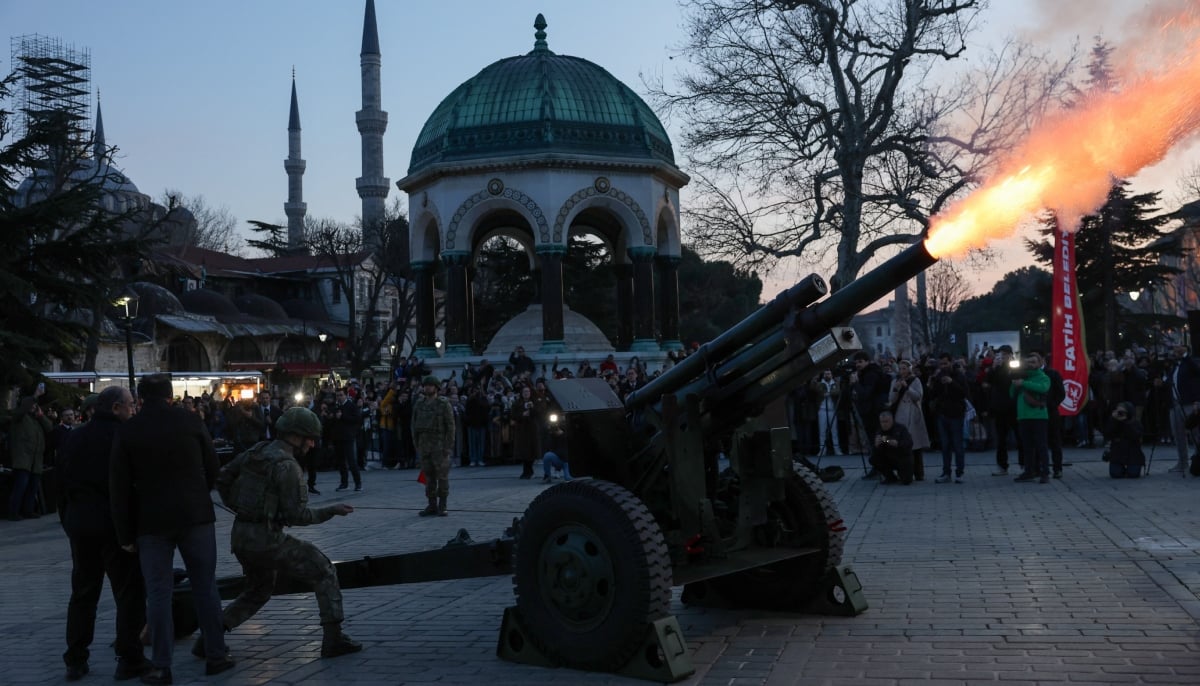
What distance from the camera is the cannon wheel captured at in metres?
6.40

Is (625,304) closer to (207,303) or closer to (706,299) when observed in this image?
(706,299)

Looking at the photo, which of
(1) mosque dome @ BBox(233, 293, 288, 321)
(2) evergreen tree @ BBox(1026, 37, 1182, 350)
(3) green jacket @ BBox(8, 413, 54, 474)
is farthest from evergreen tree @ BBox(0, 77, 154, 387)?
(1) mosque dome @ BBox(233, 293, 288, 321)

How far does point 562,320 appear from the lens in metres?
31.7

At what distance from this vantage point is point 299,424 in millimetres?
7320

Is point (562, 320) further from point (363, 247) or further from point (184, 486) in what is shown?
point (363, 247)

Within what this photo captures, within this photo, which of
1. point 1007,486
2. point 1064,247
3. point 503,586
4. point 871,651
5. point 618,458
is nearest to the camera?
point 871,651

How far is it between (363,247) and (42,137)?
46409 mm

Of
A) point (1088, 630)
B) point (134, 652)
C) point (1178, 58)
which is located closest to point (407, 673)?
point (134, 652)

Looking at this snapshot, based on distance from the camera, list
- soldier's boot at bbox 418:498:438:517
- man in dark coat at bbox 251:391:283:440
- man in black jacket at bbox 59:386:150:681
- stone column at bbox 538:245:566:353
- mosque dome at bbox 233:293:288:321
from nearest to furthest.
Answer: man in black jacket at bbox 59:386:150:681
soldier's boot at bbox 418:498:438:517
man in dark coat at bbox 251:391:283:440
stone column at bbox 538:245:566:353
mosque dome at bbox 233:293:288:321

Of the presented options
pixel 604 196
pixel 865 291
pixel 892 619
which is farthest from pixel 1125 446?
pixel 604 196

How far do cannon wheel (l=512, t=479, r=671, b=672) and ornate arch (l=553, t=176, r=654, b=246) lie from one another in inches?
972

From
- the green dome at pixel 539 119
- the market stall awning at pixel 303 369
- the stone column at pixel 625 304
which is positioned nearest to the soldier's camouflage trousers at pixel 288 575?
the green dome at pixel 539 119

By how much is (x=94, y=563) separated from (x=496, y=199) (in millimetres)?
25037

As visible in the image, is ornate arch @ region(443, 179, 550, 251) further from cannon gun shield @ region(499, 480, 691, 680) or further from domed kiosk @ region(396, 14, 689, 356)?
cannon gun shield @ region(499, 480, 691, 680)
